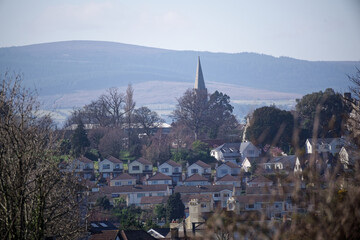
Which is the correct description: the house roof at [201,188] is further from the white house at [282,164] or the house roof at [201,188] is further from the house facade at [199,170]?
the house facade at [199,170]

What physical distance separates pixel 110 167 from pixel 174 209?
10961 mm

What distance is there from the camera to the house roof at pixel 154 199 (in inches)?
1022

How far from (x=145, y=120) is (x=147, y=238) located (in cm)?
2805

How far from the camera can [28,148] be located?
796cm

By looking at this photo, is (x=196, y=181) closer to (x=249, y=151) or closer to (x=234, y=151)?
(x=249, y=151)

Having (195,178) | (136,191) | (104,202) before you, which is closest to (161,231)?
(104,202)

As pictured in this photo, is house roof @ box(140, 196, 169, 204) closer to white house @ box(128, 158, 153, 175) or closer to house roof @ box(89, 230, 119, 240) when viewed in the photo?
white house @ box(128, 158, 153, 175)

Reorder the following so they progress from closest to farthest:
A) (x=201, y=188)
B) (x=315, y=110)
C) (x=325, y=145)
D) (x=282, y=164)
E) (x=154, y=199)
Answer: (x=325, y=145), (x=282, y=164), (x=154, y=199), (x=201, y=188), (x=315, y=110)

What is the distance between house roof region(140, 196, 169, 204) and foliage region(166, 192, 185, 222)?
7.28 feet

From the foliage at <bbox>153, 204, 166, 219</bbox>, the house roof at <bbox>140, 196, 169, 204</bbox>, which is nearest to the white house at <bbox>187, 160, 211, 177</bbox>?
the house roof at <bbox>140, 196, 169, 204</bbox>

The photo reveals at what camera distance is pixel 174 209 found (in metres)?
22.9

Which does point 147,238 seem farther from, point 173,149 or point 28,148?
point 173,149

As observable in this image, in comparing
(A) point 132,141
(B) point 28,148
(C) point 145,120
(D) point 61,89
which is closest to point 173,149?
(A) point 132,141

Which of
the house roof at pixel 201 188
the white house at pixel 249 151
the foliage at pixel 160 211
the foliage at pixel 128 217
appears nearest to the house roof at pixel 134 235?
the foliage at pixel 128 217
